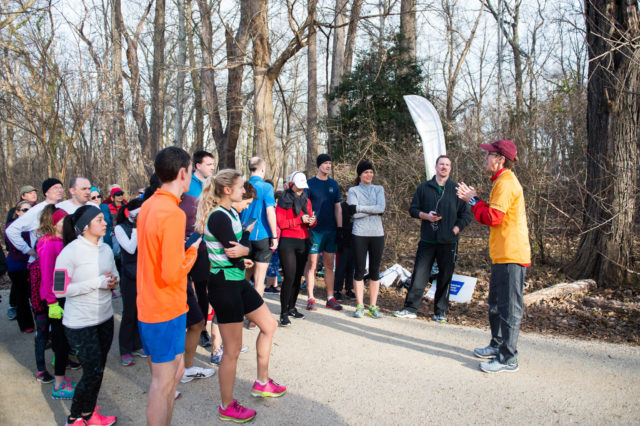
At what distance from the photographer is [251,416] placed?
3.34 m

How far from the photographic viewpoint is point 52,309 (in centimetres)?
362

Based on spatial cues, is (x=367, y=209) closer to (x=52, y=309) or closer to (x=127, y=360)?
(x=127, y=360)

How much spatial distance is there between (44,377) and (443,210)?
4.92 meters

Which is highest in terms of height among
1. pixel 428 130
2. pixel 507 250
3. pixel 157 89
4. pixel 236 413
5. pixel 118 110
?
pixel 157 89

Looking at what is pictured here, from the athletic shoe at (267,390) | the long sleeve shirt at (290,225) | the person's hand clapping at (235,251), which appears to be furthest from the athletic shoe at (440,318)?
the person's hand clapping at (235,251)

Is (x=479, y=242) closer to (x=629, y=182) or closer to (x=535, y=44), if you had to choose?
(x=629, y=182)

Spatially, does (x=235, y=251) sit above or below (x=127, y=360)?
above

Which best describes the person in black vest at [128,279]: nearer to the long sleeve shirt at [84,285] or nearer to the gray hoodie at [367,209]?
the long sleeve shirt at [84,285]

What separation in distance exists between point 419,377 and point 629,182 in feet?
16.7

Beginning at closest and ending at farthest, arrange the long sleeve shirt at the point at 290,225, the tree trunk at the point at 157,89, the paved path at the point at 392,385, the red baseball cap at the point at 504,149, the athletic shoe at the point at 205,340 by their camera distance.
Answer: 1. the paved path at the point at 392,385
2. the red baseball cap at the point at 504,149
3. the athletic shoe at the point at 205,340
4. the long sleeve shirt at the point at 290,225
5. the tree trunk at the point at 157,89

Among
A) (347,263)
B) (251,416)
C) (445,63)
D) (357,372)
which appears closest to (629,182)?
(347,263)

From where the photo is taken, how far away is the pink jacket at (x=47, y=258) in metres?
3.80

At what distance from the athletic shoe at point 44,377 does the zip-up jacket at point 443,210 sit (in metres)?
4.56

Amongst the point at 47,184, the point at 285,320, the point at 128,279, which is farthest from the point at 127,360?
the point at 47,184
